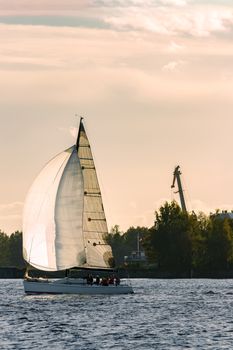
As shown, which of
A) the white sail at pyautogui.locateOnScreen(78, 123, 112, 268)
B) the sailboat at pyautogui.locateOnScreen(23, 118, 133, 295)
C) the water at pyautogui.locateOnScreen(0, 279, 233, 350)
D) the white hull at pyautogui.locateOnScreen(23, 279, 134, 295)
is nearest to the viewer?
the water at pyautogui.locateOnScreen(0, 279, 233, 350)

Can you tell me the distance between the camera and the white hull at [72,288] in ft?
461

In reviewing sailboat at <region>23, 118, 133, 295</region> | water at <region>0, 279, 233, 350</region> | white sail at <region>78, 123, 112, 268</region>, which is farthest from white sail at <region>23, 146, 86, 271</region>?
water at <region>0, 279, 233, 350</region>

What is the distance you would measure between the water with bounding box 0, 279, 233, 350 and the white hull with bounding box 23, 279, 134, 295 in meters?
1.01

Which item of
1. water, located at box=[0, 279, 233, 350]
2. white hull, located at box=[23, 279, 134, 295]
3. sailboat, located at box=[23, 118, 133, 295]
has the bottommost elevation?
water, located at box=[0, 279, 233, 350]

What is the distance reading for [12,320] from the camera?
103875 millimetres

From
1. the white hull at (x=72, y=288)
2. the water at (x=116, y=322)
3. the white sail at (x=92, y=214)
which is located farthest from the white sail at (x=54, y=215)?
the water at (x=116, y=322)

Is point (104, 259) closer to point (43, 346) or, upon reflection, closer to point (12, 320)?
point (12, 320)

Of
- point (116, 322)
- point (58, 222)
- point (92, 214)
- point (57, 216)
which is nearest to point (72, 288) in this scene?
point (58, 222)

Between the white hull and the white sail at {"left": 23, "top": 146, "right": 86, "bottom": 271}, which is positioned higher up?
the white sail at {"left": 23, "top": 146, "right": 86, "bottom": 271}

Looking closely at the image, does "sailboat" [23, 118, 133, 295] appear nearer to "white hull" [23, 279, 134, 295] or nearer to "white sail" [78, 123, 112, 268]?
"white hull" [23, 279, 134, 295]

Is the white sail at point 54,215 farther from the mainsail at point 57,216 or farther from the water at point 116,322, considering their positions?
the water at point 116,322

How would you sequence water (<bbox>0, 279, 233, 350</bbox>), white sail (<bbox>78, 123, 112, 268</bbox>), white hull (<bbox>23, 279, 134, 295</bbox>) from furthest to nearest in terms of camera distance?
1. white sail (<bbox>78, 123, 112, 268</bbox>)
2. white hull (<bbox>23, 279, 134, 295</bbox>)
3. water (<bbox>0, 279, 233, 350</bbox>)

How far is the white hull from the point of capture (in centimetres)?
14062

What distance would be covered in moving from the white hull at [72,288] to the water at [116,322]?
3.31ft
